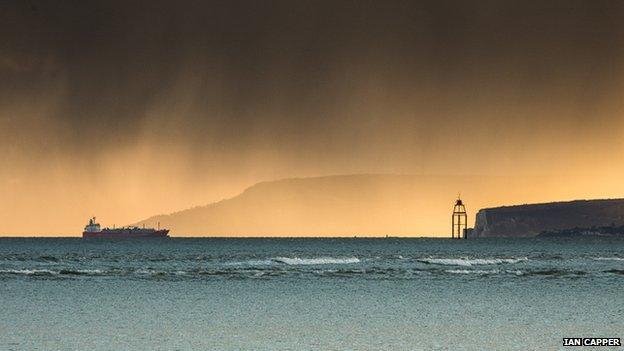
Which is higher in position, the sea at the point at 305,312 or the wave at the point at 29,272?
the wave at the point at 29,272

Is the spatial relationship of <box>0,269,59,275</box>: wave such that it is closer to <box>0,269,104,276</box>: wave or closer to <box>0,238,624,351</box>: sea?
<box>0,269,104,276</box>: wave

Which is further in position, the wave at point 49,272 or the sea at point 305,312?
the wave at point 49,272

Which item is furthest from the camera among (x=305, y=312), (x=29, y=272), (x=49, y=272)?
(x=49, y=272)

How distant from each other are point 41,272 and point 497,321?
169 feet

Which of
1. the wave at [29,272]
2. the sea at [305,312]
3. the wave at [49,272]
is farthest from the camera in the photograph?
the wave at [29,272]

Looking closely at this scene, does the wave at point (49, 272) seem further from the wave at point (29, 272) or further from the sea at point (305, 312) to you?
the sea at point (305, 312)

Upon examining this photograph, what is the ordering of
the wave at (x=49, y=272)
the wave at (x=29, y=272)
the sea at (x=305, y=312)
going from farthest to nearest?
the wave at (x=29, y=272) < the wave at (x=49, y=272) < the sea at (x=305, y=312)

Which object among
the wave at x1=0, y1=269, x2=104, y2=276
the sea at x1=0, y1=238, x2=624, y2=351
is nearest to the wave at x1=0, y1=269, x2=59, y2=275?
the wave at x1=0, y1=269, x2=104, y2=276

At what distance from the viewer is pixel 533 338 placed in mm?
33188

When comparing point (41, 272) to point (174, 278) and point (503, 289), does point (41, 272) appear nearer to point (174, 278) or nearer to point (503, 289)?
point (174, 278)

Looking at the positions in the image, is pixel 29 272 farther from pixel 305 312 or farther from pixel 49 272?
pixel 305 312

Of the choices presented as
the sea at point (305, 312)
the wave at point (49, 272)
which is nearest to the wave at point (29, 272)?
the wave at point (49, 272)

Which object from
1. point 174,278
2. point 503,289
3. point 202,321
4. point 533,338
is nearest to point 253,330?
point 202,321

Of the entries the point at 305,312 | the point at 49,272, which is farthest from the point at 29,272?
the point at 305,312
